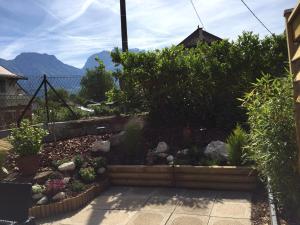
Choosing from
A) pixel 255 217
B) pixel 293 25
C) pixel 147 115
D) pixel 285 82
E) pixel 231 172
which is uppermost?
pixel 293 25

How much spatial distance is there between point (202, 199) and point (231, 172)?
0.60 meters

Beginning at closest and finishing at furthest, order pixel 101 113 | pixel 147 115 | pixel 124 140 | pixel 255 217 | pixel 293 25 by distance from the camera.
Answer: pixel 293 25 → pixel 255 217 → pixel 124 140 → pixel 147 115 → pixel 101 113

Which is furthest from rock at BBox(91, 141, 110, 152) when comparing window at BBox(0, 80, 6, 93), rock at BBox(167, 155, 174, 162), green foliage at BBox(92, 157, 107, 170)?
window at BBox(0, 80, 6, 93)

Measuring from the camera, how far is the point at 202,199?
5148 millimetres

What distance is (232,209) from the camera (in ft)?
15.4

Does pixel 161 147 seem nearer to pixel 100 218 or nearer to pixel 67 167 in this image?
pixel 67 167

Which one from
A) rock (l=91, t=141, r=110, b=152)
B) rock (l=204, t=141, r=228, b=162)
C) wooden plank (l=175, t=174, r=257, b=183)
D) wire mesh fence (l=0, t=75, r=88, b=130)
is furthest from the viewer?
wire mesh fence (l=0, t=75, r=88, b=130)

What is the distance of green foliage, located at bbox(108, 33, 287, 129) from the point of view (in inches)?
298

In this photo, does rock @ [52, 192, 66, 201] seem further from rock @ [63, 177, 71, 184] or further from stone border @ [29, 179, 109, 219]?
rock @ [63, 177, 71, 184]

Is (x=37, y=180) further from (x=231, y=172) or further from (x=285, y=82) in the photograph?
(x=285, y=82)

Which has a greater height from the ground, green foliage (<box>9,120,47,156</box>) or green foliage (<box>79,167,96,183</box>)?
green foliage (<box>9,120,47,156</box>)

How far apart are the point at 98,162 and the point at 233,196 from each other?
226 centimetres

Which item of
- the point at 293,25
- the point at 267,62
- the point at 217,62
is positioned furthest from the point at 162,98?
the point at 293,25

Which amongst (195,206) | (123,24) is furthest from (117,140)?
(123,24)
